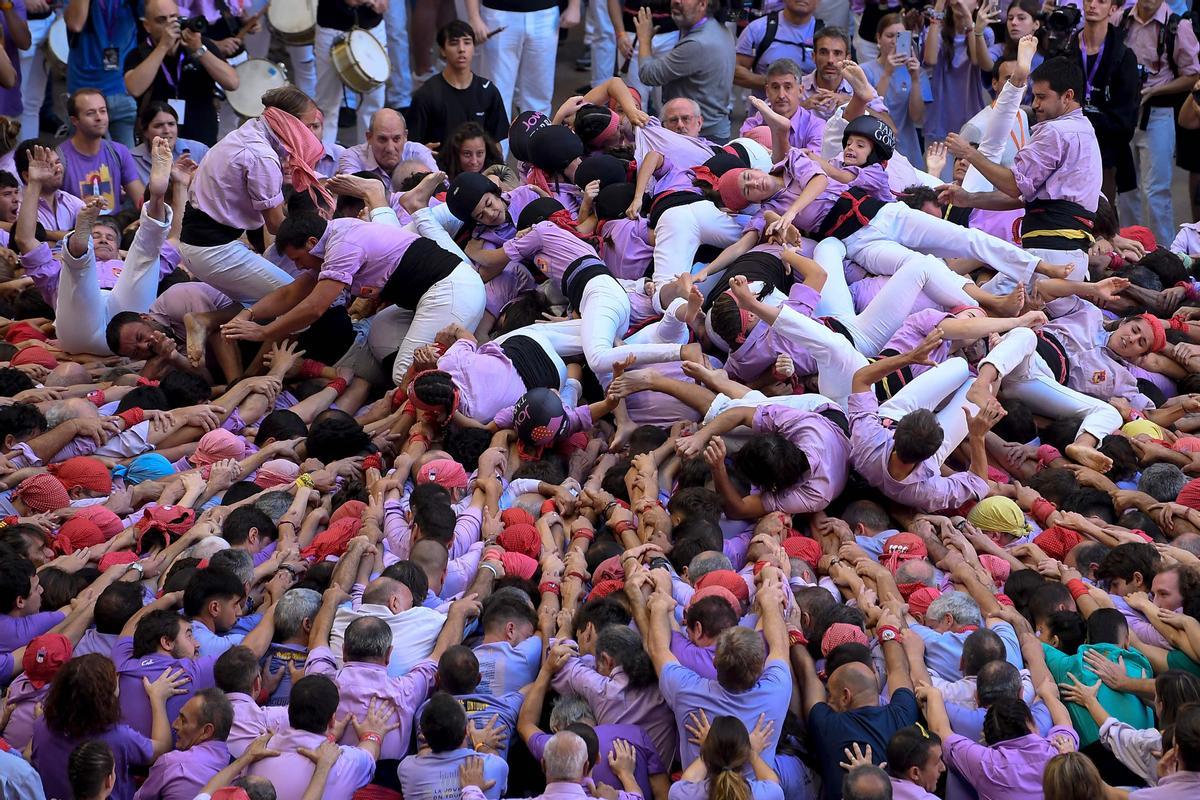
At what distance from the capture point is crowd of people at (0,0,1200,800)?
4.88 m

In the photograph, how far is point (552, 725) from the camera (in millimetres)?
4957

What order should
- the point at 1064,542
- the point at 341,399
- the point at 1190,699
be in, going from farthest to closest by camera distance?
the point at 341,399 < the point at 1064,542 < the point at 1190,699

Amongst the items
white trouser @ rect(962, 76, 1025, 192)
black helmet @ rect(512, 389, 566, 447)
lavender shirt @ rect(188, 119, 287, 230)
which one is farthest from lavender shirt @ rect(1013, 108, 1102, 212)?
lavender shirt @ rect(188, 119, 287, 230)

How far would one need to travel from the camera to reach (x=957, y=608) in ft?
17.6

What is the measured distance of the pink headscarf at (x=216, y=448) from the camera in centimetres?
679

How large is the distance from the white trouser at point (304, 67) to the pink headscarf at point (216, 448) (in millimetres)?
3893

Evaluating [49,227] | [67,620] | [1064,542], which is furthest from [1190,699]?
[49,227]

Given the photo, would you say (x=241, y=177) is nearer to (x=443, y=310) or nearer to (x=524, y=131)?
(x=443, y=310)

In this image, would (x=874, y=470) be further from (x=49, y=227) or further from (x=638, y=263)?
(x=49, y=227)

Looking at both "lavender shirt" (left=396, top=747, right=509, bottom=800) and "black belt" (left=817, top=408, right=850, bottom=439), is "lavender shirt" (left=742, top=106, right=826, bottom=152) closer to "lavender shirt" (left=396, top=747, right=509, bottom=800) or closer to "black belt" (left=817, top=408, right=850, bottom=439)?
"black belt" (left=817, top=408, right=850, bottom=439)

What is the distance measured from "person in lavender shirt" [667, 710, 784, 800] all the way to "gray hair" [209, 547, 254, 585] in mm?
1825

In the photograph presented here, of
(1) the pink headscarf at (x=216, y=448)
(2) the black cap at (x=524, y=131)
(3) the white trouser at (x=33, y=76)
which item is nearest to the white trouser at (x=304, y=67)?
(3) the white trouser at (x=33, y=76)

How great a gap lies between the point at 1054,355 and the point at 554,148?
2.80 m

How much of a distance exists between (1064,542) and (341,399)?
3.49 m
